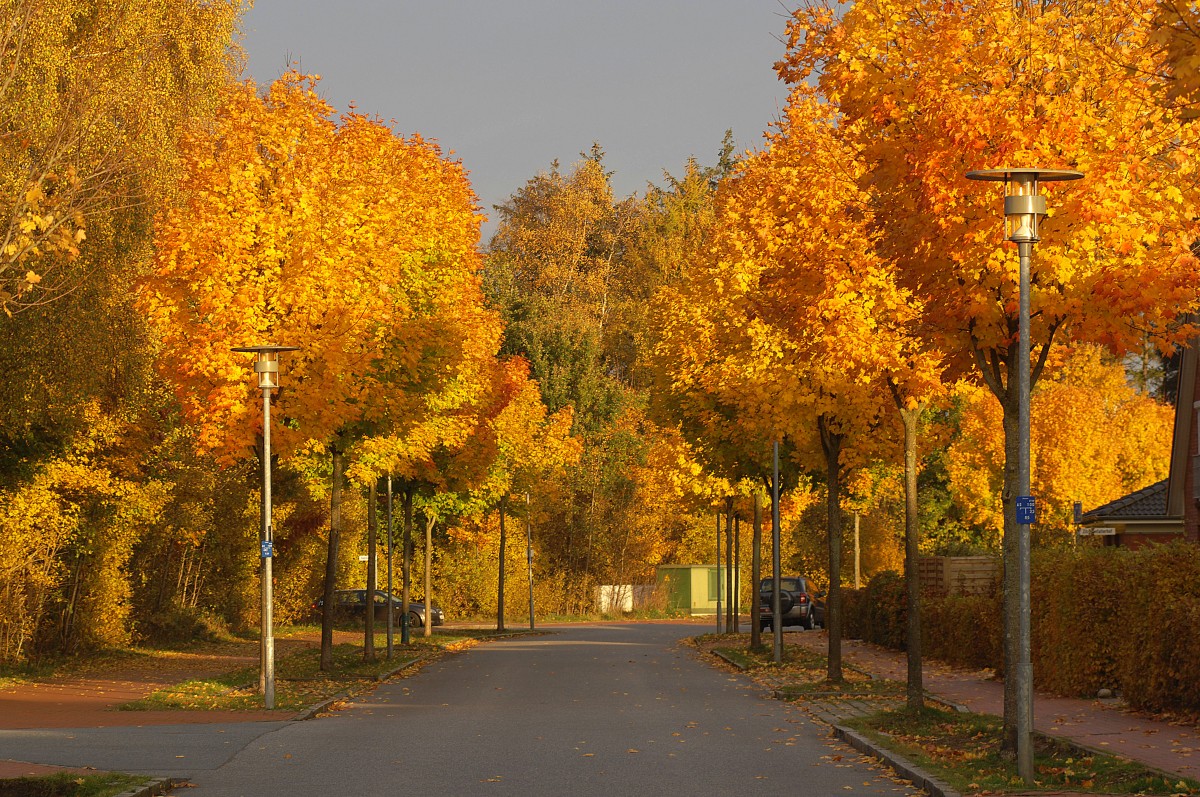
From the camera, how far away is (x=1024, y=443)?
13.1 meters

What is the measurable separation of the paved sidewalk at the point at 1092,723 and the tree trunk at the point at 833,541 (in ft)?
4.90

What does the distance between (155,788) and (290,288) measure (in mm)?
13671

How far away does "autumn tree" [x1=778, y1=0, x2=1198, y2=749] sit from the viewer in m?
14.1

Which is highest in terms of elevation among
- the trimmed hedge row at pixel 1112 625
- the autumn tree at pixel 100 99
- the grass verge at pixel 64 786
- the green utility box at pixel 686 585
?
the autumn tree at pixel 100 99

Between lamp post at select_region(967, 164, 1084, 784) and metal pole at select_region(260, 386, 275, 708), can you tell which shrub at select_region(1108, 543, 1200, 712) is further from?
metal pole at select_region(260, 386, 275, 708)

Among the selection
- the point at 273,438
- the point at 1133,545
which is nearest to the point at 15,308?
the point at 273,438

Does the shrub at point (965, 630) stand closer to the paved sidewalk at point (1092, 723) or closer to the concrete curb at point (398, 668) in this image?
the paved sidewalk at point (1092, 723)

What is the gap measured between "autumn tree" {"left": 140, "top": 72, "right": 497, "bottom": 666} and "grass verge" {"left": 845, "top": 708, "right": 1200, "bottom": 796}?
11357 mm

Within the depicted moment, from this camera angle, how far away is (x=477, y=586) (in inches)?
2559

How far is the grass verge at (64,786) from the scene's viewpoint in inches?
480

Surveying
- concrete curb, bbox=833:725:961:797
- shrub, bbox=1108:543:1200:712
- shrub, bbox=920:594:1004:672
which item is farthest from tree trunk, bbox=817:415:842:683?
concrete curb, bbox=833:725:961:797

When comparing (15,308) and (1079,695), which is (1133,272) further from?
(15,308)

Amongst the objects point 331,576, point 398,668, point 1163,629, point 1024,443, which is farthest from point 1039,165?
point 398,668

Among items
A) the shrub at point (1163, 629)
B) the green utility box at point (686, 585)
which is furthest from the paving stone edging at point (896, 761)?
the green utility box at point (686, 585)
